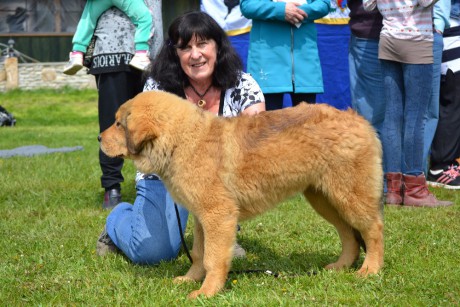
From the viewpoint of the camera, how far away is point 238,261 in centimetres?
478

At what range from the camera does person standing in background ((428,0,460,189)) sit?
7.51 m

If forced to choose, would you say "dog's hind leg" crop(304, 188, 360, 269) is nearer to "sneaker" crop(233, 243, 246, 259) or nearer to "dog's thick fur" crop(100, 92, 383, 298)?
"dog's thick fur" crop(100, 92, 383, 298)

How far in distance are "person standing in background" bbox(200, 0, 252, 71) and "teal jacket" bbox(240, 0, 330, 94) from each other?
10.1 feet

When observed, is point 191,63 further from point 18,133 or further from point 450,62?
point 18,133

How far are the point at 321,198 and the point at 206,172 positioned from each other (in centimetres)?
93

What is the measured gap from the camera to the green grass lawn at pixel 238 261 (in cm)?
387

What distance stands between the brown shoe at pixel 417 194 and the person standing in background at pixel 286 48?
1280 millimetres

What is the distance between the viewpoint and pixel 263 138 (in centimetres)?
396

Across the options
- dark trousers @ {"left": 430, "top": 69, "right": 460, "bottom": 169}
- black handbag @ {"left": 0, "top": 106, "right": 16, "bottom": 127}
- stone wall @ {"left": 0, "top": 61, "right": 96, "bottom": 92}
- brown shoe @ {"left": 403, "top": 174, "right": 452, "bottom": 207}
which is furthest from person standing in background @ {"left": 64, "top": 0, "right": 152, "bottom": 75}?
stone wall @ {"left": 0, "top": 61, "right": 96, "bottom": 92}

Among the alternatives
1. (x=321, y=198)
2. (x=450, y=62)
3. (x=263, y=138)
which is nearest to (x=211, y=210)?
(x=263, y=138)

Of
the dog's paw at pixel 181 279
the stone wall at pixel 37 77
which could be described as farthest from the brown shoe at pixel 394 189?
the stone wall at pixel 37 77

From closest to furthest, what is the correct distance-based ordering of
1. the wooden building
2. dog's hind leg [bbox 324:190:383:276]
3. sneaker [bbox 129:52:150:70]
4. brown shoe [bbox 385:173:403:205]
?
dog's hind leg [bbox 324:190:383:276]
sneaker [bbox 129:52:150:70]
brown shoe [bbox 385:173:403:205]
the wooden building

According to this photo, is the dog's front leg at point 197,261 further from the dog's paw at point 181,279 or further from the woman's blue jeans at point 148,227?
the woman's blue jeans at point 148,227

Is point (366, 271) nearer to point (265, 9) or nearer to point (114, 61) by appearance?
point (265, 9)
